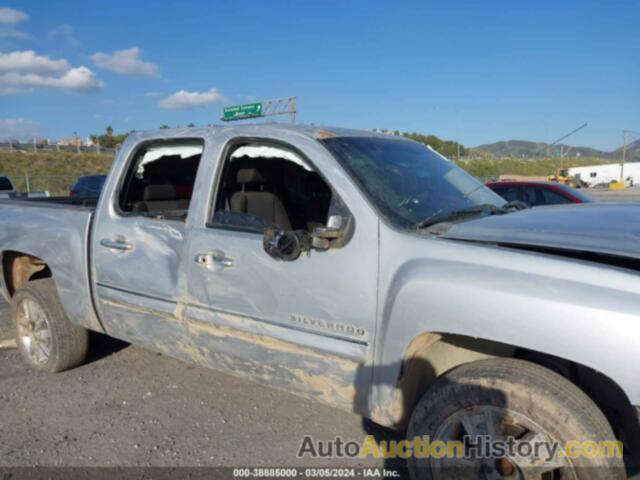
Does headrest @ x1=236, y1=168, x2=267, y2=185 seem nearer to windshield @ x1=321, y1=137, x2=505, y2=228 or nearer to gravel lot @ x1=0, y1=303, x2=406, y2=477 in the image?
windshield @ x1=321, y1=137, x2=505, y2=228

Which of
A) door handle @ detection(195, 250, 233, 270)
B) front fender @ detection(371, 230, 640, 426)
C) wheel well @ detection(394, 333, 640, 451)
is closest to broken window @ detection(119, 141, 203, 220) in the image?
door handle @ detection(195, 250, 233, 270)

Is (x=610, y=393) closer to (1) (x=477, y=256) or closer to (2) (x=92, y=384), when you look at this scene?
(1) (x=477, y=256)

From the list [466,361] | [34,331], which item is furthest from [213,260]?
[34,331]

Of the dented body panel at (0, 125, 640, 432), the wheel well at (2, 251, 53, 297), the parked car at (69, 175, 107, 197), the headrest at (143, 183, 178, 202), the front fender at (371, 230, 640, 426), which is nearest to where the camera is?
the front fender at (371, 230, 640, 426)

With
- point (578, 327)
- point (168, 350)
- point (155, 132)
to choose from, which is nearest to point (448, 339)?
point (578, 327)

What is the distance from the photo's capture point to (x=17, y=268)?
4.66 m

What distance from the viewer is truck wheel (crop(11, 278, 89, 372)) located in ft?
13.6

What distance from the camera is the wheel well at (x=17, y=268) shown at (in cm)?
457

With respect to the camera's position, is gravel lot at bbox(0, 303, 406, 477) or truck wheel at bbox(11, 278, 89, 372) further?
truck wheel at bbox(11, 278, 89, 372)

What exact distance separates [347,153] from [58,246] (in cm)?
237

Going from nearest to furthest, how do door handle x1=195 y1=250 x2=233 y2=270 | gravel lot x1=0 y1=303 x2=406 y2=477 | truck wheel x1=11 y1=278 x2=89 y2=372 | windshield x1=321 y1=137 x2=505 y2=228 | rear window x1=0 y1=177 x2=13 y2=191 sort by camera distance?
windshield x1=321 y1=137 x2=505 y2=228 < door handle x1=195 y1=250 x2=233 y2=270 < gravel lot x1=0 y1=303 x2=406 y2=477 < truck wheel x1=11 y1=278 x2=89 y2=372 < rear window x1=0 y1=177 x2=13 y2=191

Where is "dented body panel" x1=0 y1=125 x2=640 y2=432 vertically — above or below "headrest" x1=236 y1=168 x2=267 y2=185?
below

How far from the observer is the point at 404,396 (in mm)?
2463

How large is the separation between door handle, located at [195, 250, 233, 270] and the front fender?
3.08 feet
